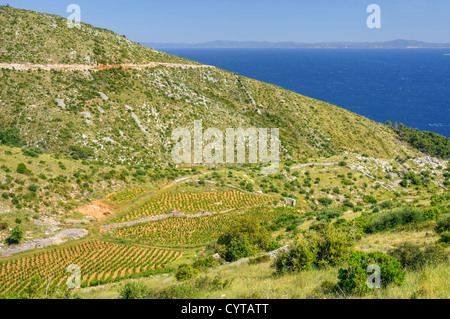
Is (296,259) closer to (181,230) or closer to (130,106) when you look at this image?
(181,230)

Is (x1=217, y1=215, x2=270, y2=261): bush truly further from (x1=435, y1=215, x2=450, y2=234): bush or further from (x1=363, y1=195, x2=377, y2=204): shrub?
(x1=363, y1=195, x2=377, y2=204): shrub

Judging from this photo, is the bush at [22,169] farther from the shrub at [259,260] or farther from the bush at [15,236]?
the shrub at [259,260]

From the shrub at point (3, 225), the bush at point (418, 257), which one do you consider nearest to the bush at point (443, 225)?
the bush at point (418, 257)

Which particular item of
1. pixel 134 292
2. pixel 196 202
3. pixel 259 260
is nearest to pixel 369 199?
pixel 196 202

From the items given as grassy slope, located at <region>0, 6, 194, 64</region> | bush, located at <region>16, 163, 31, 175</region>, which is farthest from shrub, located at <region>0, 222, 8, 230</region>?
grassy slope, located at <region>0, 6, 194, 64</region>

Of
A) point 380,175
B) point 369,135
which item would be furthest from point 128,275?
point 369,135
